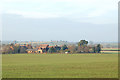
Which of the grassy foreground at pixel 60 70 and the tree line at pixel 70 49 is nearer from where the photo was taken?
the grassy foreground at pixel 60 70

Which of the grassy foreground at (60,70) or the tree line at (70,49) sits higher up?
the tree line at (70,49)

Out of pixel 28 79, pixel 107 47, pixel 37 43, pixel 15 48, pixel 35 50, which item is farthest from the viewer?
pixel 107 47

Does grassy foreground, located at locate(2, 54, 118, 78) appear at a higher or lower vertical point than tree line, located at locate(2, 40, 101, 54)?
lower

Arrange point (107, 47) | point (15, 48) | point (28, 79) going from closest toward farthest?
point (28, 79) → point (15, 48) → point (107, 47)

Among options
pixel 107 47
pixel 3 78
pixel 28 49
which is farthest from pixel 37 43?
pixel 3 78

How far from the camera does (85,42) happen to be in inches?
3844

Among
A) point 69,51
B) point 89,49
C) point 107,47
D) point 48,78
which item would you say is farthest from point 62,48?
point 48,78

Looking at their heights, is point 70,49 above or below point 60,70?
above

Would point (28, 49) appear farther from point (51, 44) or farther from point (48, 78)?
point (48, 78)

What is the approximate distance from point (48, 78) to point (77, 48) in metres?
70.5

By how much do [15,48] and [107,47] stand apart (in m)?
43.9

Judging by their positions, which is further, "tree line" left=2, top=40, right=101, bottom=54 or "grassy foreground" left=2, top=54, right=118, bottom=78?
"tree line" left=2, top=40, right=101, bottom=54

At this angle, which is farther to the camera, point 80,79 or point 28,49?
point 28,49

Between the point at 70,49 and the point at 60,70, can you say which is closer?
the point at 60,70
